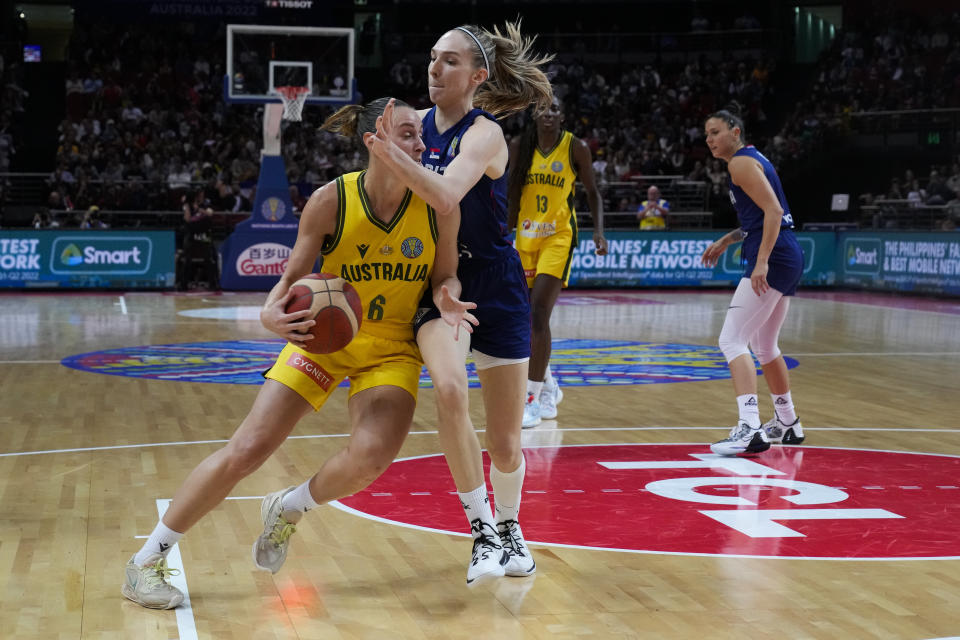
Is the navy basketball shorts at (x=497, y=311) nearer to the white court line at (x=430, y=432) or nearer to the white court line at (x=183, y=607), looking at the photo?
the white court line at (x=183, y=607)

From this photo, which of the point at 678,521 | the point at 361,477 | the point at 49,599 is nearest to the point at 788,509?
the point at 678,521

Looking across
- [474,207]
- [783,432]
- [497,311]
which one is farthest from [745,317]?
[474,207]

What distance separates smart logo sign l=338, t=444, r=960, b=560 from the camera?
15.4ft

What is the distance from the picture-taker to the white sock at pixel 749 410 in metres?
6.59

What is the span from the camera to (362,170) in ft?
13.8

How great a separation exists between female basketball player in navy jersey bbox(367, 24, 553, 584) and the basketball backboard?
15190 mm

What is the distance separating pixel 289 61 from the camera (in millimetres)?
19297

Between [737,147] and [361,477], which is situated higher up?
[737,147]

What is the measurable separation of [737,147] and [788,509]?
7.77 ft

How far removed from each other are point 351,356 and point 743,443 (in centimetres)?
Result: 325

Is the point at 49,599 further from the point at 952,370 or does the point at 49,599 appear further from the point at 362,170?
the point at 952,370

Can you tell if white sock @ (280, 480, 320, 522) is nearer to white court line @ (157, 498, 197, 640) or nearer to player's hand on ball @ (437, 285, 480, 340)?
white court line @ (157, 498, 197, 640)

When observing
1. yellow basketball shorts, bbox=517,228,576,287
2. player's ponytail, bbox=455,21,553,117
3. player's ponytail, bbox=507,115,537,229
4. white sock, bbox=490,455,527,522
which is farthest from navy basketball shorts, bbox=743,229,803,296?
white sock, bbox=490,455,527,522

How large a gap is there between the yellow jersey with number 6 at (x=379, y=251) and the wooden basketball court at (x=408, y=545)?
38.7 inches
